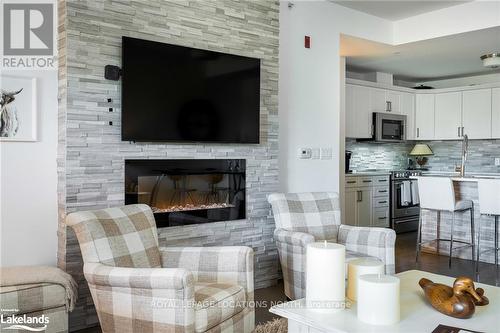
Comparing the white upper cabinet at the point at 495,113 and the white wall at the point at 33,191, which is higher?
the white upper cabinet at the point at 495,113

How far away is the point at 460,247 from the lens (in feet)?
16.3

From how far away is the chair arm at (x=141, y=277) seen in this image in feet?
6.42

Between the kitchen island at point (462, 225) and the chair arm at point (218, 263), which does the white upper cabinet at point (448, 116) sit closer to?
the kitchen island at point (462, 225)

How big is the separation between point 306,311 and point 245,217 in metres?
1.95

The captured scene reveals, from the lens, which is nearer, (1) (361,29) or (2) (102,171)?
(2) (102,171)

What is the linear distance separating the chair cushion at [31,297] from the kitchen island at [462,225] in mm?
4082

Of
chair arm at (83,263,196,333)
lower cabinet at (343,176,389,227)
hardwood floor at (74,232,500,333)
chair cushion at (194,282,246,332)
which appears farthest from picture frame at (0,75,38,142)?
lower cabinet at (343,176,389,227)

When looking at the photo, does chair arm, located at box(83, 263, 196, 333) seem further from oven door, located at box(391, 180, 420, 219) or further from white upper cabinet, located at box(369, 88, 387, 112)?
→ white upper cabinet, located at box(369, 88, 387, 112)

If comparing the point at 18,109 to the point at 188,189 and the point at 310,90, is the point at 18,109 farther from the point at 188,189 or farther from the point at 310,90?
the point at 310,90

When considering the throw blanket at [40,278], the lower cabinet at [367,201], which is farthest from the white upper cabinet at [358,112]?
the throw blanket at [40,278]

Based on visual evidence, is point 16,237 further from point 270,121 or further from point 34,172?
point 270,121

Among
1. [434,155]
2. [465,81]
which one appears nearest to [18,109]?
[434,155]

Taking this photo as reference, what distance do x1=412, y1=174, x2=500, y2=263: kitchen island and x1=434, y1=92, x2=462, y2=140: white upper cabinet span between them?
7.67 feet

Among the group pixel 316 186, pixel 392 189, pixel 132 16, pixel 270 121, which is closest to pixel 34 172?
pixel 132 16
